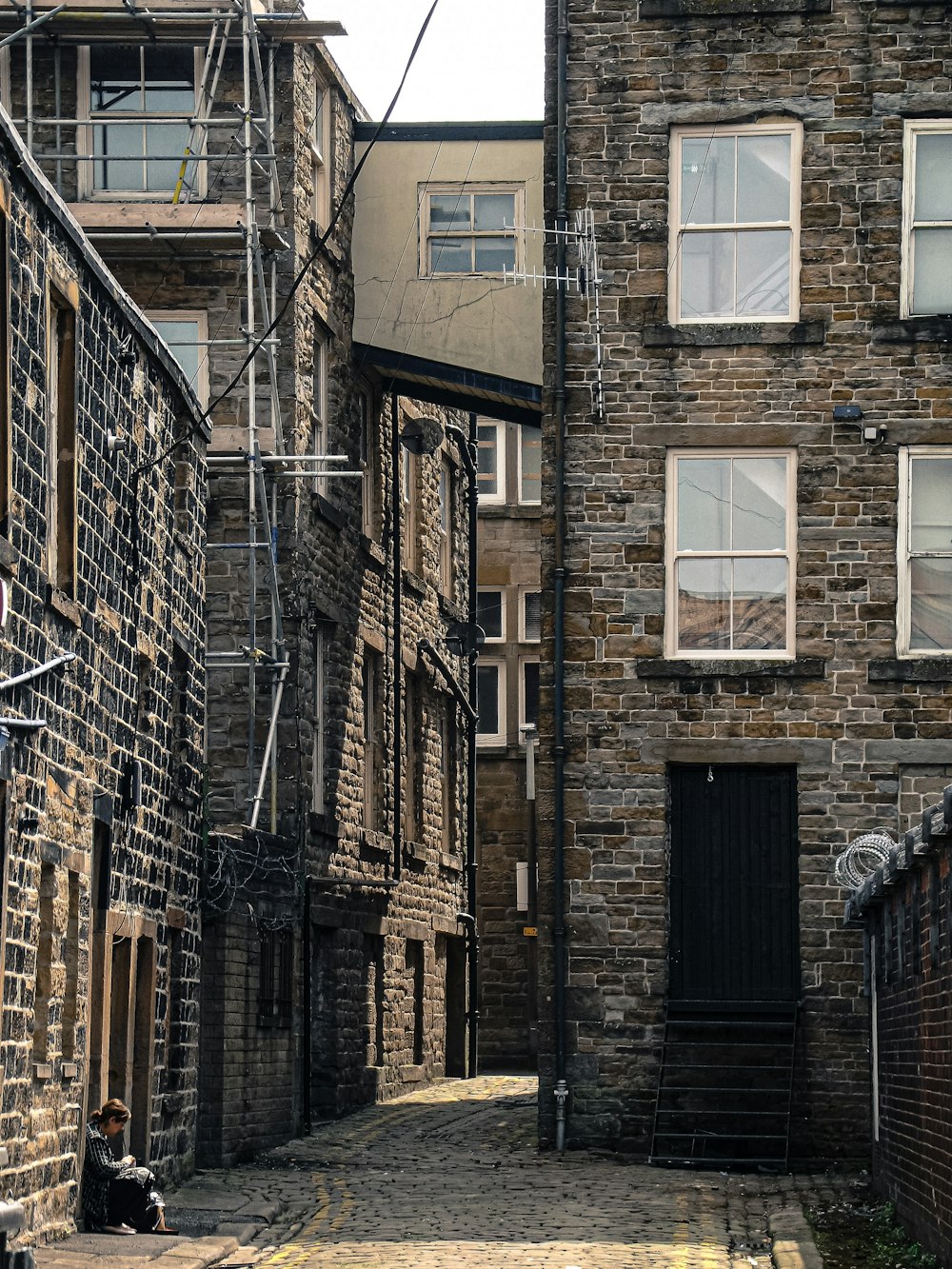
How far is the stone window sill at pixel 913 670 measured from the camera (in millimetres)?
20641

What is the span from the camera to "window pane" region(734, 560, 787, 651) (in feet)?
68.9

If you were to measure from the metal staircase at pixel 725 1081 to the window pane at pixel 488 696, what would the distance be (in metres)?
17.6

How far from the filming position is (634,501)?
69.5ft

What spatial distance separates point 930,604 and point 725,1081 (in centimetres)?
488

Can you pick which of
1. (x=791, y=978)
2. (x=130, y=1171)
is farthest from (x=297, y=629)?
(x=130, y=1171)

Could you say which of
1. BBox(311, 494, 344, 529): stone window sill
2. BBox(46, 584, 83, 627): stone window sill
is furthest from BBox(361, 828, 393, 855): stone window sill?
BBox(46, 584, 83, 627): stone window sill

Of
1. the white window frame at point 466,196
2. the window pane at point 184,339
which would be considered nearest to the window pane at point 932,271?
the white window frame at point 466,196

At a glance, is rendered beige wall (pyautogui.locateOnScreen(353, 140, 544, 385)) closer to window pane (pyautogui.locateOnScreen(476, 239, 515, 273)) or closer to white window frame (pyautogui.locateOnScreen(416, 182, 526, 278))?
white window frame (pyautogui.locateOnScreen(416, 182, 526, 278))

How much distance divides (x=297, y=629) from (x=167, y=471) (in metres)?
5.56

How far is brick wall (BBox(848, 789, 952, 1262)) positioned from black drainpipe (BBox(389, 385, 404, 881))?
10933mm

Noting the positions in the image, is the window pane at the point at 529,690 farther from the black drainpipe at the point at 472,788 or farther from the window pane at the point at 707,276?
the window pane at the point at 707,276

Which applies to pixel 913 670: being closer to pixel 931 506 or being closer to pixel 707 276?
pixel 931 506

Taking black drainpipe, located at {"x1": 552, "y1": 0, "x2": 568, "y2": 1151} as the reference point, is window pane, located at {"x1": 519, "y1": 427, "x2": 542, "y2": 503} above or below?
above

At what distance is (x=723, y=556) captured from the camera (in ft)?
69.2
